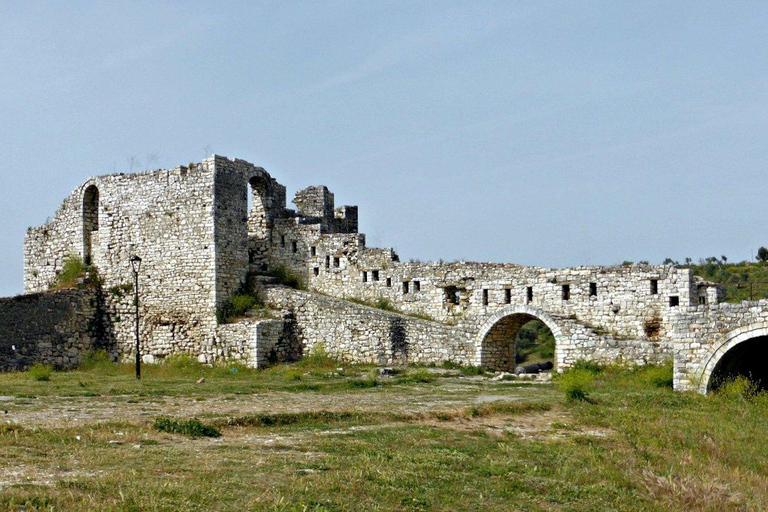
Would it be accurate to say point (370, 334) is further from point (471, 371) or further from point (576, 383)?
point (576, 383)

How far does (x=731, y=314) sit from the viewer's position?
21266 mm

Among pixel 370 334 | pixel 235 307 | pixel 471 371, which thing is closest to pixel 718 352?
pixel 471 371

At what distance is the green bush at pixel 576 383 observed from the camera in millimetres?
20375

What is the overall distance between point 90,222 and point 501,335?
15.6 m

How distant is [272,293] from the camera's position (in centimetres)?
3238

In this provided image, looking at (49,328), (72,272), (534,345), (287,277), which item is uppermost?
(72,272)

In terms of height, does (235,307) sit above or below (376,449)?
above

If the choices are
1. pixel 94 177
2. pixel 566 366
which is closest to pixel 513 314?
pixel 566 366

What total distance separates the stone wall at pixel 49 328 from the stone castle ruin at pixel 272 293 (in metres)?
0.05

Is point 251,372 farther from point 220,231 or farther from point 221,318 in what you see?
point 220,231

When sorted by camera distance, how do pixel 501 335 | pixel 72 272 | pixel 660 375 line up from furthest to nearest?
pixel 72 272 → pixel 501 335 → pixel 660 375

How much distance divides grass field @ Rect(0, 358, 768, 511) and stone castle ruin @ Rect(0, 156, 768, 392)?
5.05 m

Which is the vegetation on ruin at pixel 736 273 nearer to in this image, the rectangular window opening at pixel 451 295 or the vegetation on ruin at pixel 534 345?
the vegetation on ruin at pixel 534 345

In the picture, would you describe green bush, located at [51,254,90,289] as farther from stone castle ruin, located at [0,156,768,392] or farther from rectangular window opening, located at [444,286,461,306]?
rectangular window opening, located at [444,286,461,306]
